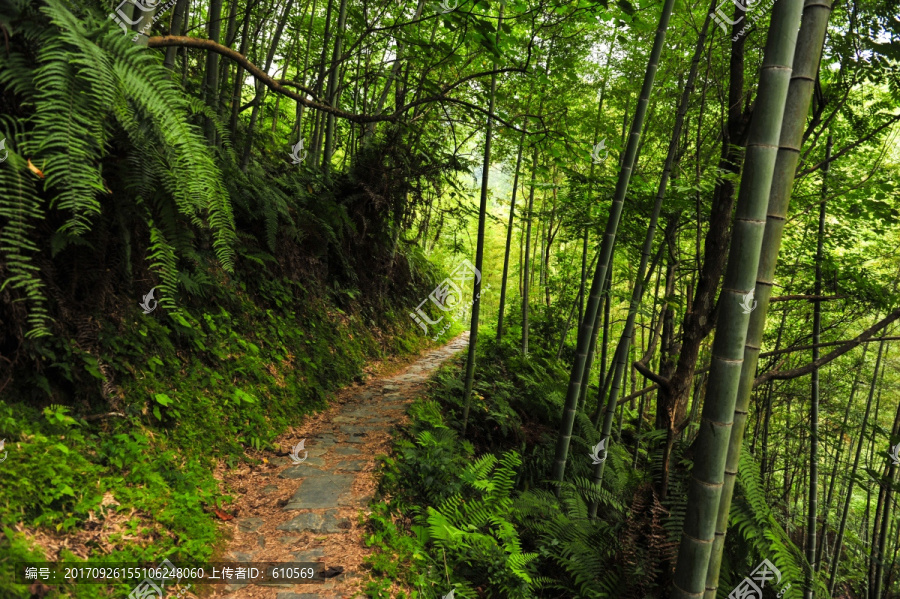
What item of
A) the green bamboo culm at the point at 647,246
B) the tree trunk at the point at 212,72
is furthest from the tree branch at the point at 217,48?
the green bamboo culm at the point at 647,246

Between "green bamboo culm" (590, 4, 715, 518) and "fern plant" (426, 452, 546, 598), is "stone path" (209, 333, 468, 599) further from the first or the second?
"green bamboo culm" (590, 4, 715, 518)

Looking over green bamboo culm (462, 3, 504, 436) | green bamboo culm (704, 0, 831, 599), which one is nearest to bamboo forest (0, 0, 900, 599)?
green bamboo culm (704, 0, 831, 599)

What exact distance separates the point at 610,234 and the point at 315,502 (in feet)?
9.86

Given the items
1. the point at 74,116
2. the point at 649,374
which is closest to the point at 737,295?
the point at 649,374

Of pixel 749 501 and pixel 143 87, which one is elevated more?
pixel 143 87

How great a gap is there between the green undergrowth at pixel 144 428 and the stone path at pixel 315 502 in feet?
0.62

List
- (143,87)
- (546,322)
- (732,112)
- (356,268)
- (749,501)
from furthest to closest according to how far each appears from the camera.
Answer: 1. (546,322)
2. (356,268)
3. (732,112)
4. (749,501)
5. (143,87)

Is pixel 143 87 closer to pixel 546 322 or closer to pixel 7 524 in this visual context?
pixel 7 524

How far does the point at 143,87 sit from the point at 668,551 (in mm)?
4091

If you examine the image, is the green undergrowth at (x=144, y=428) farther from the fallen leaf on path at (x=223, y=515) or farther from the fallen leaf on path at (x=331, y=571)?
the fallen leaf on path at (x=331, y=571)

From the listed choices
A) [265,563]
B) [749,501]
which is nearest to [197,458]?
[265,563]

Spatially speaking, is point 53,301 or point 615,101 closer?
point 53,301

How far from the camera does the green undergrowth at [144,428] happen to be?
86.1 inches

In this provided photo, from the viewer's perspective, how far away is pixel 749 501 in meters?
3.14
